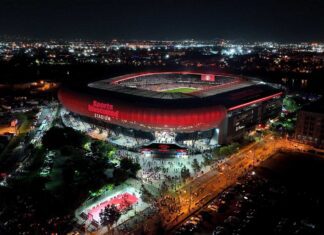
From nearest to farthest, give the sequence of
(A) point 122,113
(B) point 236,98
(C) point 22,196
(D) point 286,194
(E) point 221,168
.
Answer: (C) point 22,196
(D) point 286,194
(E) point 221,168
(A) point 122,113
(B) point 236,98

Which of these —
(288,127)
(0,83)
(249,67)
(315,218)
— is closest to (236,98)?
(288,127)

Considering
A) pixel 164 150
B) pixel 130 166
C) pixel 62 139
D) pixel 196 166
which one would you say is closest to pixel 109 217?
pixel 130 166

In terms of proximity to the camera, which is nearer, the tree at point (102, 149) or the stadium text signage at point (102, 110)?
the tree at point (102, 149)

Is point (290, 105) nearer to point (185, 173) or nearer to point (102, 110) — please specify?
point (102, 110)

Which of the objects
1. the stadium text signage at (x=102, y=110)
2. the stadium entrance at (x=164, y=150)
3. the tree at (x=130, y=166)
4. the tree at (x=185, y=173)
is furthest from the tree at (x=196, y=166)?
the stadium text signage at (x=102, y=110)

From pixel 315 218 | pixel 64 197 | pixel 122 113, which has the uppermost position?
pixel 122 113

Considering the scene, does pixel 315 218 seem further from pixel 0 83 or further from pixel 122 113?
pixel 0 83

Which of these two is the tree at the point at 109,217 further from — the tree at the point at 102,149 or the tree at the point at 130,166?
the tree at the point at 102,149
